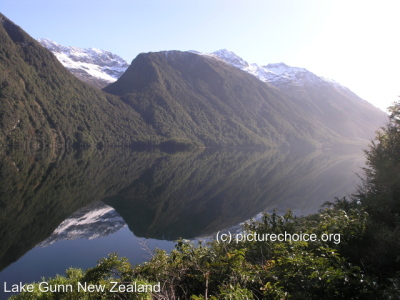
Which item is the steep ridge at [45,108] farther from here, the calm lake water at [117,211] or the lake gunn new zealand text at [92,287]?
the lake gunn new zealand text at [92,287]

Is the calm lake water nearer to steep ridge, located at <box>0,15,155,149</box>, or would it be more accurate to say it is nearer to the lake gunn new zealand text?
the lake gunn new zealand text

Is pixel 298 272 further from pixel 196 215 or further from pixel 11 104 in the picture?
pixel 11 104

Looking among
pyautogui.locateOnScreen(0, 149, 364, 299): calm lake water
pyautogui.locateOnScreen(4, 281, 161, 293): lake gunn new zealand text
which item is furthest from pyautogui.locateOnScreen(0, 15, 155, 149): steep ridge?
pyautogui.locateOnScreen(4, 281, 161, 293): lake gunn new zealand text

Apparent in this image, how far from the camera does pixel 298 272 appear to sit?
5.78 meters

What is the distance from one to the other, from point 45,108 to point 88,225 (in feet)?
516

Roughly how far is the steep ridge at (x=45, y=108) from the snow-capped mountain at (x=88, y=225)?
113 m

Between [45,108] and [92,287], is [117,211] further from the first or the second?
[45,108]

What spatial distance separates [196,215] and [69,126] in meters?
152

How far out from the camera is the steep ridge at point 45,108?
5143 inches

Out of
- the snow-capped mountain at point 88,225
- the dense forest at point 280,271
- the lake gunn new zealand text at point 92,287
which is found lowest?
the snow-capped mountain at point 88,225

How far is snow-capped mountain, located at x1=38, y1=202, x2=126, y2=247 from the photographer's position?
19.0 metres

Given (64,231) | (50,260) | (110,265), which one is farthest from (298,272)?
(64,231)

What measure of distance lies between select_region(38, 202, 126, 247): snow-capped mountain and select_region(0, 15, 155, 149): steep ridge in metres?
113

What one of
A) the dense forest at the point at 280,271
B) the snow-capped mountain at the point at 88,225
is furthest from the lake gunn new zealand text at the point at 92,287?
the snow-capped mountain at the point at 88,225
